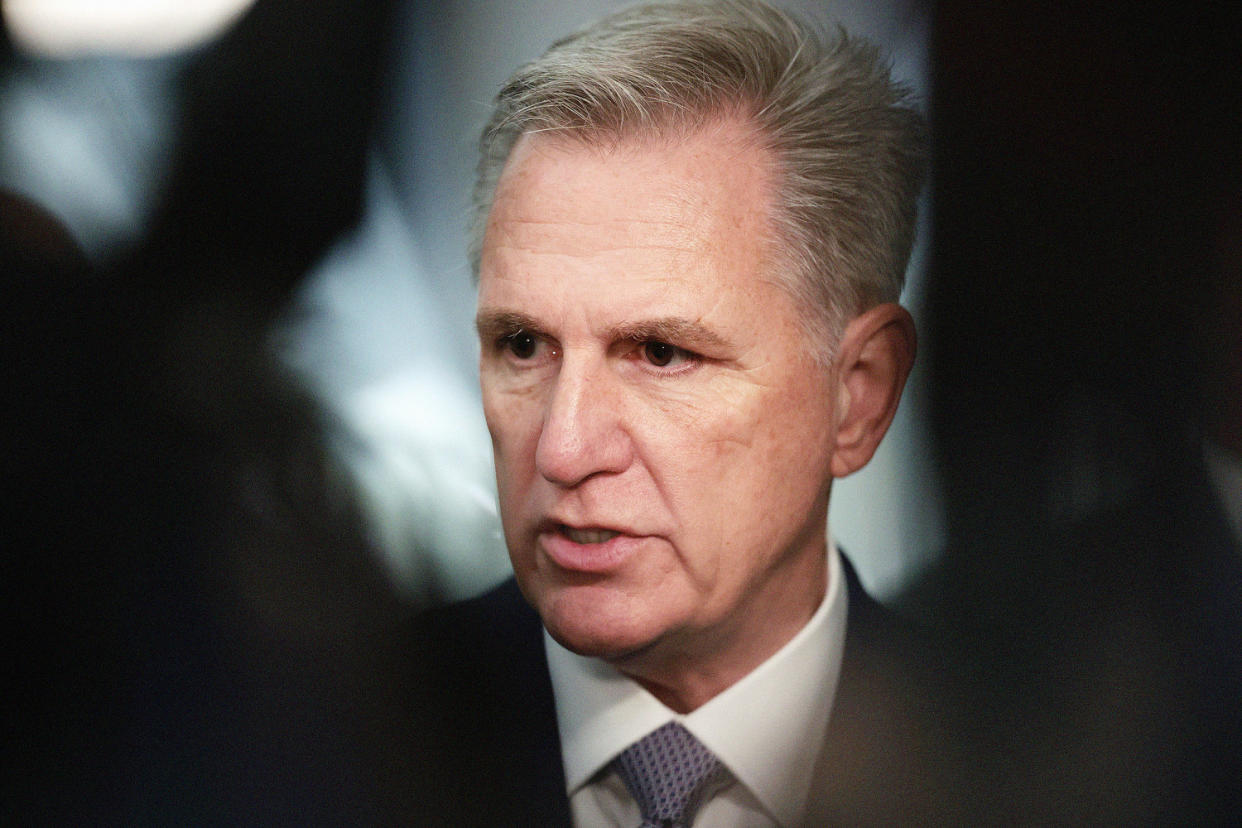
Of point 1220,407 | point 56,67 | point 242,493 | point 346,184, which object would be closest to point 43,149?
point 56,67

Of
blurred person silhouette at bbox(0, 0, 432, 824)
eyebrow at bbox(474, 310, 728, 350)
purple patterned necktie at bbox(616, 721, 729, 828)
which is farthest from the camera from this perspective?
blurred person silhouette at bbox(0, 0, 432, 824)

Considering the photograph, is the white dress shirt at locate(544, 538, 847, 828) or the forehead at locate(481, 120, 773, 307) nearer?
the forehead at locate(481, 120, 773, 307)

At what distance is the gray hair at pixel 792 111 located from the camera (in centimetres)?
110

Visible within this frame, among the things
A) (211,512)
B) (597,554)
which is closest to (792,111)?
(597,554)

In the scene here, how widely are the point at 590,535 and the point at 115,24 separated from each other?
928mm

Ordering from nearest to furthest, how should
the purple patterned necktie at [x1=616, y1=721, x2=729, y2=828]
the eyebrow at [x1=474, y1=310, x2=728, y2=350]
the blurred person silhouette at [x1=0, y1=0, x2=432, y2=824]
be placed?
the eyebrow at [x1=474, y1=310, x2=728, y2=350]
the purple patterned necktie at [x1=616, y1=721, x2=729, y2=828]
the blurred person silhouette at [x1=0, y1=0, x2=432, y2=824]

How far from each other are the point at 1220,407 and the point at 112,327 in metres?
1.38

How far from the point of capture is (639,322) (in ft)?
3.48

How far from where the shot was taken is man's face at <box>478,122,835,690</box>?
1065mm

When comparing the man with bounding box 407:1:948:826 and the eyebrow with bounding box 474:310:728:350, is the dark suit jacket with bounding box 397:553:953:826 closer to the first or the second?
the man with bounding box 407:1:948:826

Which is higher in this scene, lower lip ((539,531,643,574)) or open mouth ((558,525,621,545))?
open mouth ((558,525,621,545))

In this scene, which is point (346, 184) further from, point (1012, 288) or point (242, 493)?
point (1012, 288)

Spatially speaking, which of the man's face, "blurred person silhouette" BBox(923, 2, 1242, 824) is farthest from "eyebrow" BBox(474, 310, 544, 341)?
"blurred person silhouette" BBox(923, 2, 1242, 824)

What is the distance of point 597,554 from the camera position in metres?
1.09
